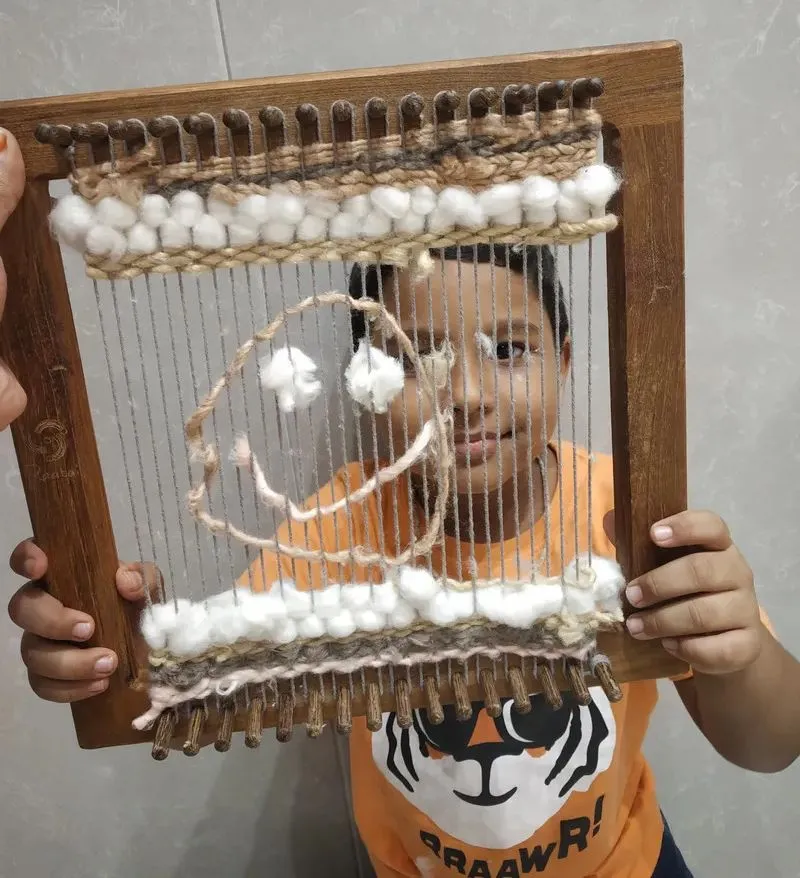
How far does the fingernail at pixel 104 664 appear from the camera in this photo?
46 cm

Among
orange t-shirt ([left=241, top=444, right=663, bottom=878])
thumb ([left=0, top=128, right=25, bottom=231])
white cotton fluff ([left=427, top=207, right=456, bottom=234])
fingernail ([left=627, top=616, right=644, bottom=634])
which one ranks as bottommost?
orange t-shirt ([left=241, top=444, right=663, bottom=878])

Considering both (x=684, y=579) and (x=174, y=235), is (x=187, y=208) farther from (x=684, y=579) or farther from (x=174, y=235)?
(x=684, y=579)

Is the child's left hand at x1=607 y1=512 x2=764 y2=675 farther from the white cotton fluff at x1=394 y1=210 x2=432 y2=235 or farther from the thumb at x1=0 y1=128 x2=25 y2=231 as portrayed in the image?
the thumb at x1=0 y1=128 x2=25 y2=231

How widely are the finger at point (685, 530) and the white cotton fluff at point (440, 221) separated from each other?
227 millimetres

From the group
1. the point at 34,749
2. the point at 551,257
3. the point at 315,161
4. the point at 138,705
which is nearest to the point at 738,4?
the point at 551,257

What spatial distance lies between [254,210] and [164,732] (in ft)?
1.08

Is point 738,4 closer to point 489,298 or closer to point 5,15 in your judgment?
point 489,298

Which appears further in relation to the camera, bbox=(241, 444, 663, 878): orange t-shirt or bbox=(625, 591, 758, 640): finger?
bbox=(241, 444, 663, 878): orange t-shirt

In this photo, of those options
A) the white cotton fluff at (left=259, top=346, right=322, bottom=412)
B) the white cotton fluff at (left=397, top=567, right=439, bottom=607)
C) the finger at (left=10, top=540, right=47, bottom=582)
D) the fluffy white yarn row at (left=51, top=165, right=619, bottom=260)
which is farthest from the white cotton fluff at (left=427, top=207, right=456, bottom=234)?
the finger at (left=10, top=540, right=47, bottom=582)

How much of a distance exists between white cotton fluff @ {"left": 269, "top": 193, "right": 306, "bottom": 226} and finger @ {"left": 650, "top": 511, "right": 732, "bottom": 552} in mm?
290

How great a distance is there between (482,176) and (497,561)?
0.31 meters

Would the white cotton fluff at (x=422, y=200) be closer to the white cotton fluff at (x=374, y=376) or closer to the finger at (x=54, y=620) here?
the white cotton fluff at (x=374, y=376)

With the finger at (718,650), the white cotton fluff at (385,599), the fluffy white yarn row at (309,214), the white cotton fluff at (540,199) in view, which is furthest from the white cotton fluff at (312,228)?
the finger at (718,650)

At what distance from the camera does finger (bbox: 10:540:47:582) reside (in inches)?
17.6
